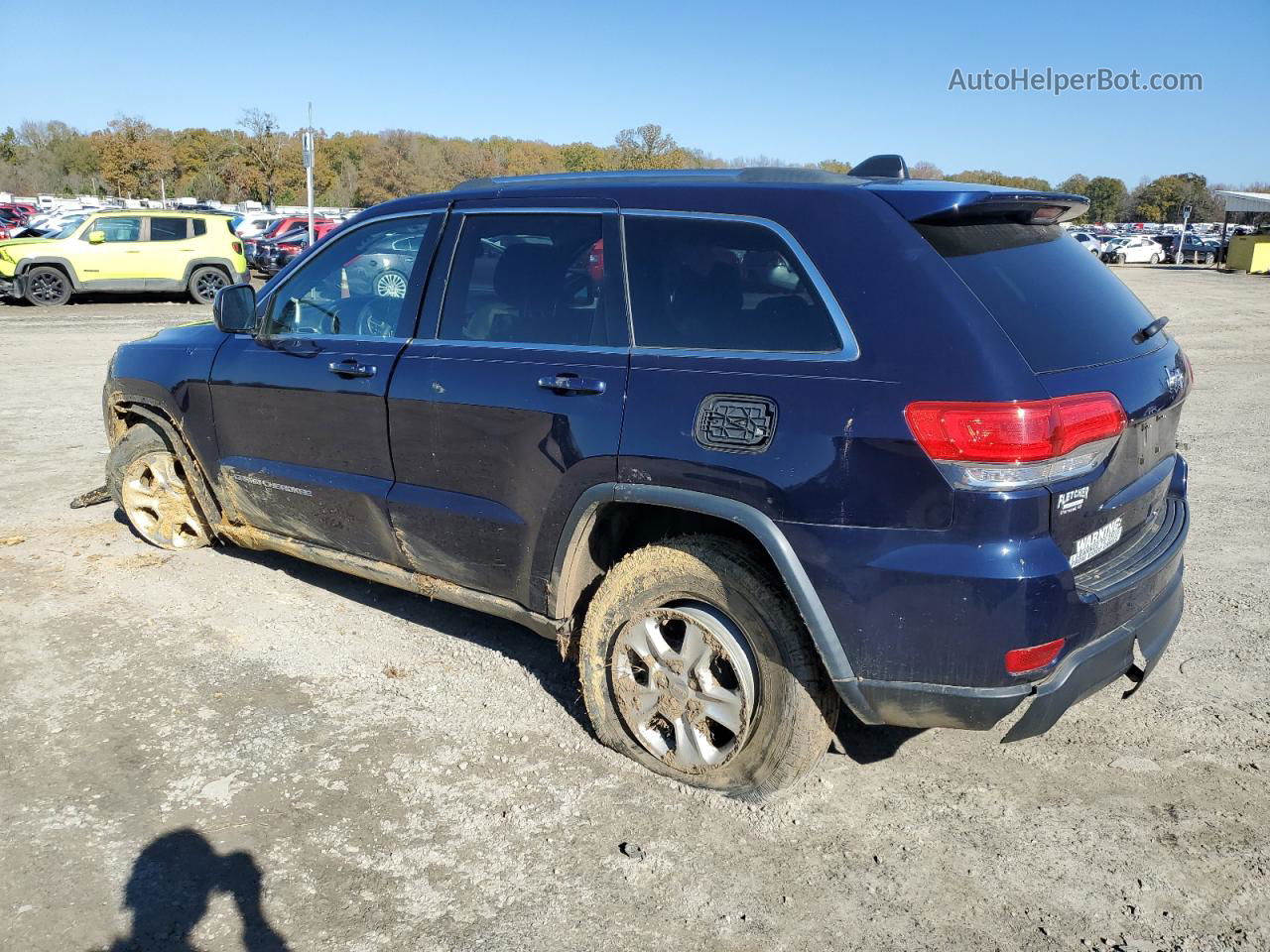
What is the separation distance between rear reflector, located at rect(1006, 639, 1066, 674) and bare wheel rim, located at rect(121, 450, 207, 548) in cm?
438

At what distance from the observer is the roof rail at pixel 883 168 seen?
3.56m

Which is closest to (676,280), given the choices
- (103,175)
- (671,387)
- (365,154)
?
(671,387)

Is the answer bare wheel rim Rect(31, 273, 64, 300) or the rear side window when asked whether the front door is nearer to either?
the rear side window

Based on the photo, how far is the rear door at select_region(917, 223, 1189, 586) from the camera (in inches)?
110

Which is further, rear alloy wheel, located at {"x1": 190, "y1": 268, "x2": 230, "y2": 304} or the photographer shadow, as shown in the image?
rear alloy wheel, located at {"x1": 190, "y1": 268, "x2": 230, "y2": 304}

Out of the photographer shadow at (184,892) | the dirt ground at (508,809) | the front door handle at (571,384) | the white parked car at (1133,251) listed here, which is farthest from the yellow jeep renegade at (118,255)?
→ the white parked car at (1133,251)

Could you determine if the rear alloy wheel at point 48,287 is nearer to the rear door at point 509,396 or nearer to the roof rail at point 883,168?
the rear door at point 509,396

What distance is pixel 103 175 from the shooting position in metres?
72.6

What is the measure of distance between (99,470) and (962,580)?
6775 millimetres

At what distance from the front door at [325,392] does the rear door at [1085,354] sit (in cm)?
212

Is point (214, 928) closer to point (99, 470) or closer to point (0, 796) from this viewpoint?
point (0, 796)

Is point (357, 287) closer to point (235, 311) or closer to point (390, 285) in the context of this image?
point (390, 285)

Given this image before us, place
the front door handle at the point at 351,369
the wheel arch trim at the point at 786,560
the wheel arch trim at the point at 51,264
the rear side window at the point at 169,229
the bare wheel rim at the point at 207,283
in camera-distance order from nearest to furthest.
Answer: the wheel arch trim at the point at 786,560 → the front door handle at the point at 351,369 → the wheel arch trim at the point at 51,264 → the rear side window at the point at 169,229 → the bare wheel rim at the point at 207,283

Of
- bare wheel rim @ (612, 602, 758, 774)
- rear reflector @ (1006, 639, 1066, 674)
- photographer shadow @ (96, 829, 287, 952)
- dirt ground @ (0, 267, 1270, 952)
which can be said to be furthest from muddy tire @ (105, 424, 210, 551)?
rear reflector @ (1006, 639, 1066, 674)
